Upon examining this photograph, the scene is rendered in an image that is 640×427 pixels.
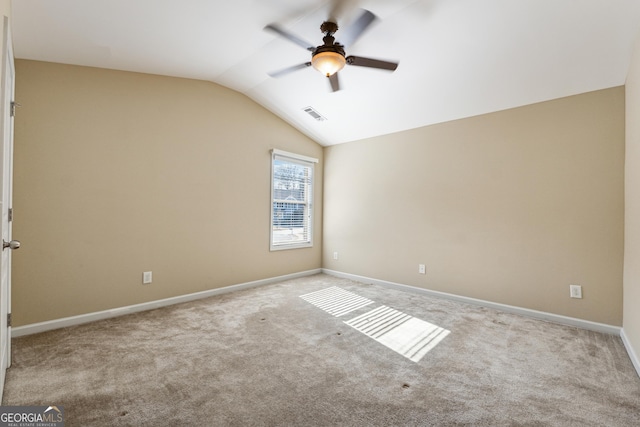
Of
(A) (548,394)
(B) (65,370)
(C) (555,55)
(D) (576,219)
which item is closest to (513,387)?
(A) (548,394)

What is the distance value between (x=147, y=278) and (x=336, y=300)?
2.26 metres

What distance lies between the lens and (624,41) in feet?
7.86

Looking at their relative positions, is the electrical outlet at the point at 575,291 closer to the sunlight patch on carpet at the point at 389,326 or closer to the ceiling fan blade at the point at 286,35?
the sunlight patch on carpet at the point at 389,326

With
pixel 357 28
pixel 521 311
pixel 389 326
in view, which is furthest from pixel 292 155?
pixel 521 311

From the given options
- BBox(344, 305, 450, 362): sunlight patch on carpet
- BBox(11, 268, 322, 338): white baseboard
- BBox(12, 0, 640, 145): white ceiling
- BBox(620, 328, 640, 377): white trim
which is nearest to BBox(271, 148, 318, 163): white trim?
BBox(12, 0, 640, 145): white ceiling

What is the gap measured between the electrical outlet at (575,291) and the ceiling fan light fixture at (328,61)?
319 cm

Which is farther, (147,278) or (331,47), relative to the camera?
(147,278)

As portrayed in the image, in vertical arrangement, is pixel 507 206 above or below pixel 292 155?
below

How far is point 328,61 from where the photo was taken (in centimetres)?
232

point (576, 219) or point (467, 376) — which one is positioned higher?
point (576, 219)

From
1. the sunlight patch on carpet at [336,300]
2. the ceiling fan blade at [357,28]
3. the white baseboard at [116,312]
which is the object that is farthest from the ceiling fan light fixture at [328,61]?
the white baseboard at [116,312]

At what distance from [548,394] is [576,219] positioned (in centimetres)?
197

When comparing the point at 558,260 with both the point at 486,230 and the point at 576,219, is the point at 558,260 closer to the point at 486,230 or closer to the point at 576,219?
the point at 576,219

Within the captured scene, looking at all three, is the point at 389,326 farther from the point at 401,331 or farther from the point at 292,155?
the point at 292,155
